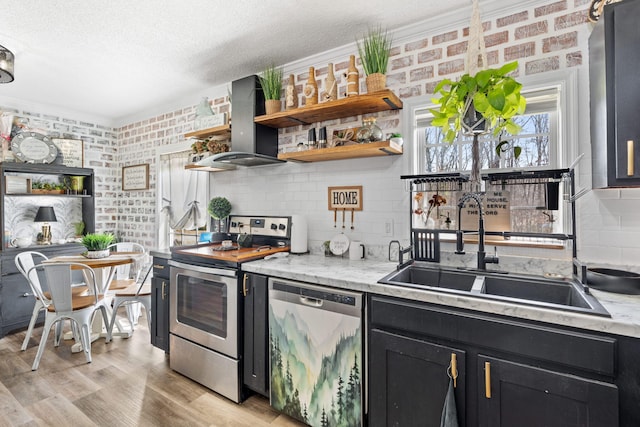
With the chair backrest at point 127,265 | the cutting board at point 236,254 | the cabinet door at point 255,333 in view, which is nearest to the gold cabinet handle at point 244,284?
the cabinet door at point 255,333

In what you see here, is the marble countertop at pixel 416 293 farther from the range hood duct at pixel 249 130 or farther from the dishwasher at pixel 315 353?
the range hood duct at pixel 249 130

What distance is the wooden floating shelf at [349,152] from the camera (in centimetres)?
206

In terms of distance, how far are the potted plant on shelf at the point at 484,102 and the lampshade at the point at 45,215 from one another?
4541mm

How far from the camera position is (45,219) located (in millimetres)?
3861

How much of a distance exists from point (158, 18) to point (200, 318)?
6.88ft

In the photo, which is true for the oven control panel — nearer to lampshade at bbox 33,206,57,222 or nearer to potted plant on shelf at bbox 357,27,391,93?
potted plant on shelf at bbox 357,27,391,93

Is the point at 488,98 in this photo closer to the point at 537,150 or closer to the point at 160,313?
the point at 537,150

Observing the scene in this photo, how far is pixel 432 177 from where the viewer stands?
80.0 inches

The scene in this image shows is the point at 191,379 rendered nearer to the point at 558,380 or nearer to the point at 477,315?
the point at 477,315

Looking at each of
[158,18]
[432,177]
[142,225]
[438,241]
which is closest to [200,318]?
[438,241]

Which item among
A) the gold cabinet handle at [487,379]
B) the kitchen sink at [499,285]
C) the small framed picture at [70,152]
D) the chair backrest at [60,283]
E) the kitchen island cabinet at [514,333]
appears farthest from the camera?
the small framed picture at [70,152]

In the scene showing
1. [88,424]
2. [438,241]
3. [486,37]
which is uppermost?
[486,37]

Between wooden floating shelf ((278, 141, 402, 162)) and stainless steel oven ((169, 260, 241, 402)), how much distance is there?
39.2 inches

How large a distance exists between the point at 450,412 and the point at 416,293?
1.66ft
